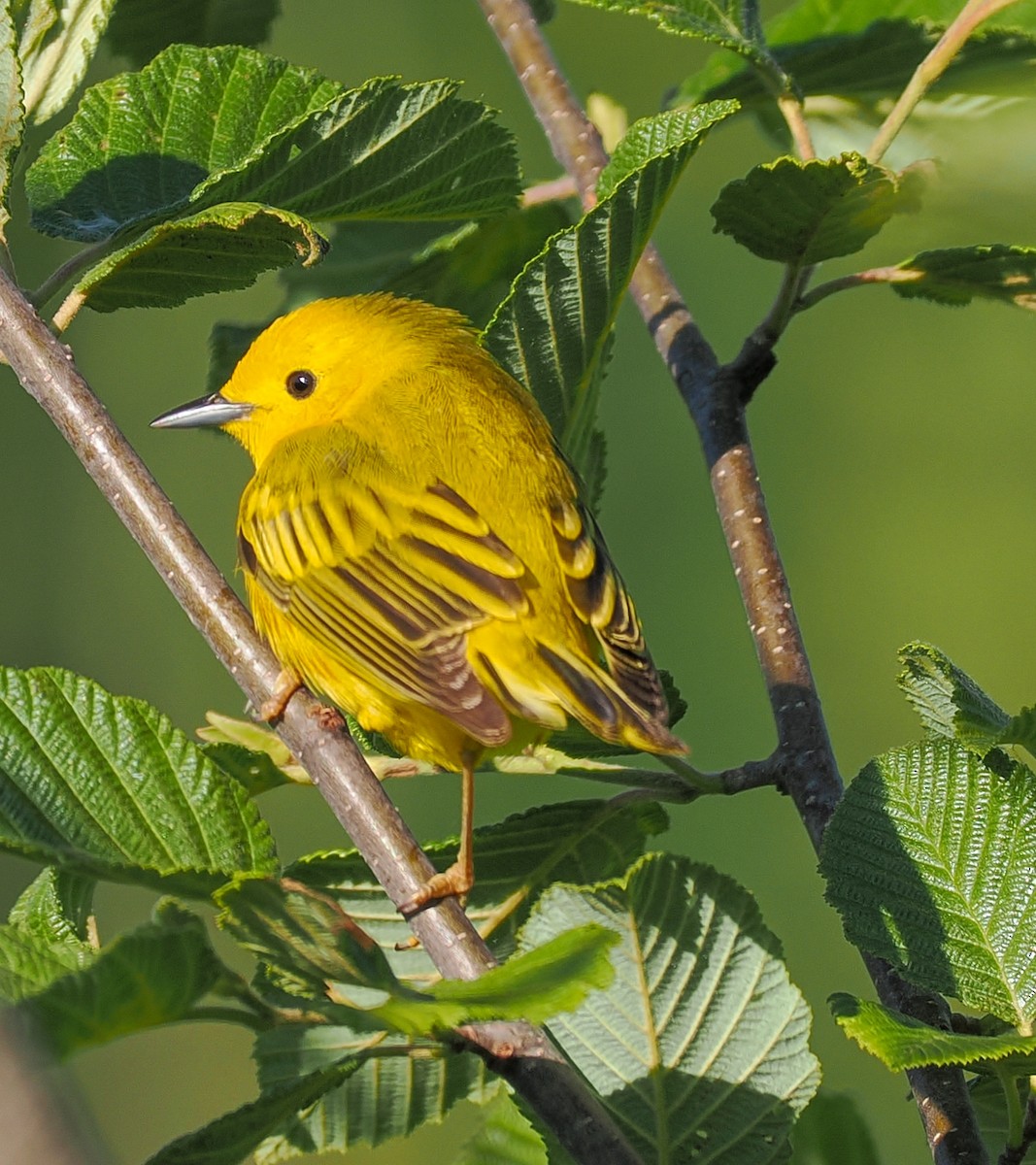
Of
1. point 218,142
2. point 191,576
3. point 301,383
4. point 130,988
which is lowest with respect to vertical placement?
point 130,988

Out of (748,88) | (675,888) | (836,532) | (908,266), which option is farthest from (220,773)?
(836,532)

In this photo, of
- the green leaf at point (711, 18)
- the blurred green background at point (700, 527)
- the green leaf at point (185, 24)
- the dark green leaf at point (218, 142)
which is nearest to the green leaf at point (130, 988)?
the dark green leaf at point (218, 142)

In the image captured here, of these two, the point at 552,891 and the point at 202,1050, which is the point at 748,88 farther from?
the point at 202,1050

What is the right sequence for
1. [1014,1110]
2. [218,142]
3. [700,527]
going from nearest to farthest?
[1014,1110] < [218,142] < [700,527]

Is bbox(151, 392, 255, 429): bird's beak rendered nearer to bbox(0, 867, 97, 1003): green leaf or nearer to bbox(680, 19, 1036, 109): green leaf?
bbox(680, 19, 1036, 109): green leaf

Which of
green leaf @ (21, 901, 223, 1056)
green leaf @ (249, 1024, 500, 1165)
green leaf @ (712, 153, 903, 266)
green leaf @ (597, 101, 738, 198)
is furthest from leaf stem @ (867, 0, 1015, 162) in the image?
green leaf @ (21, 901, 223, 1056)

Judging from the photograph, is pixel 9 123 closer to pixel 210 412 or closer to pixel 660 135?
pixel 660 135

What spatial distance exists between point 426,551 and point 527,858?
1.86 feet

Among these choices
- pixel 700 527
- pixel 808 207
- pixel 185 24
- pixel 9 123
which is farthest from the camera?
pixel 700 527

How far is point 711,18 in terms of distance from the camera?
77.0 inches

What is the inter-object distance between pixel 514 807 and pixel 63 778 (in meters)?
3.52

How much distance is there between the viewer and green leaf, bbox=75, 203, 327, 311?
164cm

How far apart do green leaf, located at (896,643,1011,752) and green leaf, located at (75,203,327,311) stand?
2.60 feet

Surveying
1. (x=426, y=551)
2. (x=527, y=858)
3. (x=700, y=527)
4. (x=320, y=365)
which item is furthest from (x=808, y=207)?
(x=700, y=527)
